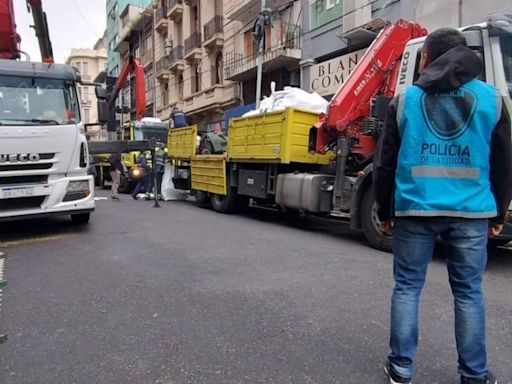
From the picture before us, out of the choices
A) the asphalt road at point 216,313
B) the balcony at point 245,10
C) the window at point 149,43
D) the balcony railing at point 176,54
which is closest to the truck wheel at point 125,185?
the asphalt road at point 216,313

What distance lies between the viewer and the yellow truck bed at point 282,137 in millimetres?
8023

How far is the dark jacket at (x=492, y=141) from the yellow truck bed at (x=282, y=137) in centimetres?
538

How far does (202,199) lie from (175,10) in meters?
22.2

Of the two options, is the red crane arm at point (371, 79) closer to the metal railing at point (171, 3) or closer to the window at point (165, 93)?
the metal railing at point (171, 3)

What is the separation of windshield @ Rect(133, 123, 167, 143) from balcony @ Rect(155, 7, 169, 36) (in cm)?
1689

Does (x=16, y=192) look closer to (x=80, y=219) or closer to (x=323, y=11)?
(x=80, y=219)

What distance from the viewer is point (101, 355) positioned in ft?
10.1

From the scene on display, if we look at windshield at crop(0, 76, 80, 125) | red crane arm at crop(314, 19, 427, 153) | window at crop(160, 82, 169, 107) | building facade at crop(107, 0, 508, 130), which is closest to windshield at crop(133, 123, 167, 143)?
building facade at crop(107, 0, 508, 130)

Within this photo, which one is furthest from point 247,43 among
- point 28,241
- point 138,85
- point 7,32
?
point 28,241

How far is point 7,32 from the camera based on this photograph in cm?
944

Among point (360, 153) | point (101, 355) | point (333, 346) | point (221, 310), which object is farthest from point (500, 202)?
point (360, 153)

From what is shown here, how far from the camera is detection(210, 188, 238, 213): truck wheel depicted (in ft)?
34.0

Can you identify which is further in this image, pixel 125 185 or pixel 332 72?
pixel 125 185

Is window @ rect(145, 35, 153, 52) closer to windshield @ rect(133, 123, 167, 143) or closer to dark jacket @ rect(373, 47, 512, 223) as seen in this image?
windshield @ rect(133, 123, 167, 143)
